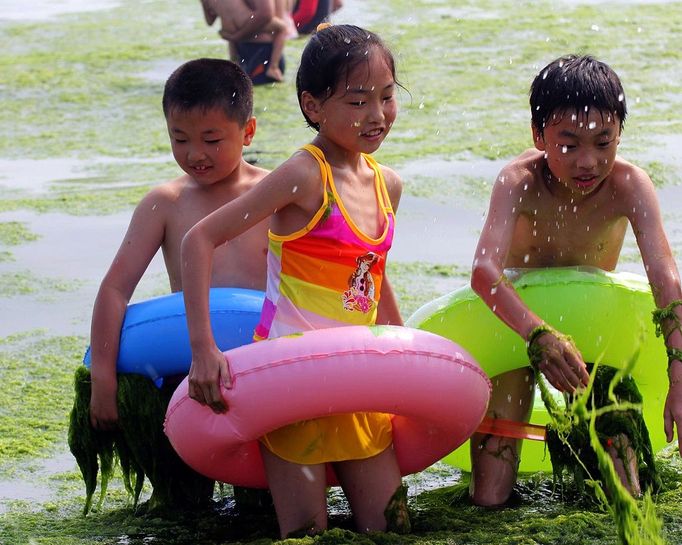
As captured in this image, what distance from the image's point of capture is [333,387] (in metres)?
3.22

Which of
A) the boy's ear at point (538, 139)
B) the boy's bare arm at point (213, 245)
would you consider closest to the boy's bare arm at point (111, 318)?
the boy's bare arm at point (213, 245)

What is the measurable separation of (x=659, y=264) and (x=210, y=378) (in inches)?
51.9

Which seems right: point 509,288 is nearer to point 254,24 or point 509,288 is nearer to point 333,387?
point 333,387

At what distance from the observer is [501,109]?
9.27 metres

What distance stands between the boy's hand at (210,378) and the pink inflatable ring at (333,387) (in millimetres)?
20

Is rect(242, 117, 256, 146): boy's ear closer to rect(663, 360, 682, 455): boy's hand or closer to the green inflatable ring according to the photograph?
the green inflatable ring

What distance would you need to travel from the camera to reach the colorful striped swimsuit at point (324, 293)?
138 inches

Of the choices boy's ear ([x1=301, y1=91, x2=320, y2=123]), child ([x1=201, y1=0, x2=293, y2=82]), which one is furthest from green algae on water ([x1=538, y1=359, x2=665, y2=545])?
child ([x1=201, y1=0, x2=293, y2=82])

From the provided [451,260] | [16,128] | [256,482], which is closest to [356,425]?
[256,482]

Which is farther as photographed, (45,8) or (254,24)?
(45,8)

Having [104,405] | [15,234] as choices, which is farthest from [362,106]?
[15,234]

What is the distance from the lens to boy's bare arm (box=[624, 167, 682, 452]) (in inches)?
136

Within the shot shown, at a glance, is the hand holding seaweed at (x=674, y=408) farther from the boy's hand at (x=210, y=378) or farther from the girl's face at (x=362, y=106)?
the boy's hand at (x=210, y=378)

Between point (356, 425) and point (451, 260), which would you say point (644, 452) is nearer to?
point (356, 425)
